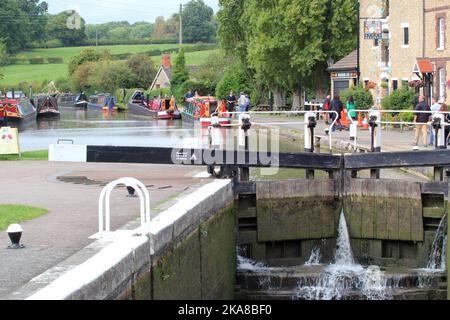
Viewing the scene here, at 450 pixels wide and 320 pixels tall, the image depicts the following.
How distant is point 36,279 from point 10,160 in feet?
46.8

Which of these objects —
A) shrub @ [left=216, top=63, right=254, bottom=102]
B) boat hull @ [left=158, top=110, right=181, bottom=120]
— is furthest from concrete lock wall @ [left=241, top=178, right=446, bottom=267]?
shrub @ [left=216, top=63, right=254, bottom=102]

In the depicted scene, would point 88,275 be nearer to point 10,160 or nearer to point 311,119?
point 311,119

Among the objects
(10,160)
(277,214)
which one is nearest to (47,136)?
(10,160)

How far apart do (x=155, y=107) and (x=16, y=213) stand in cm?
5753

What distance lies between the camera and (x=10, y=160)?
74.1 ft

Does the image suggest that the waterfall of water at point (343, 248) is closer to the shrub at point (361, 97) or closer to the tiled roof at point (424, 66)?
the tiled roof at point (424, 66)

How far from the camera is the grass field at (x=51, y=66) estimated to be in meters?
136

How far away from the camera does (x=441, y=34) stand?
4297 cm

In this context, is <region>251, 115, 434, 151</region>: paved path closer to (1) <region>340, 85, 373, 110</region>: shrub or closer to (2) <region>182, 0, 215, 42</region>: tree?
(1) <region>340, 85, 373, 110</region>: shrub

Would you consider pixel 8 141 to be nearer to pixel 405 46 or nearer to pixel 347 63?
pixel 405 46

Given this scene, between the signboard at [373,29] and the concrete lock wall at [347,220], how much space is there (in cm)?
2997

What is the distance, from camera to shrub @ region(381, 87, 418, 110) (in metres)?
40.9

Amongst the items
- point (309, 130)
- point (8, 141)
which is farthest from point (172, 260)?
point (8, 141)

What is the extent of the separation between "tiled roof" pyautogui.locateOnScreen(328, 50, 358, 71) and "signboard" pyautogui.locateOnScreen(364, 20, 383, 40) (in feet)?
17.8
